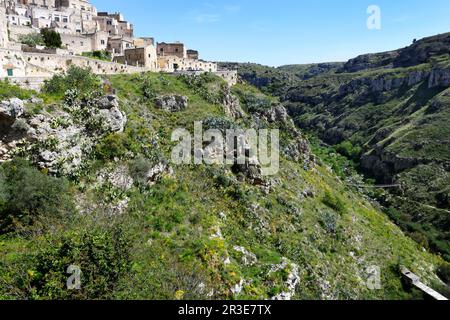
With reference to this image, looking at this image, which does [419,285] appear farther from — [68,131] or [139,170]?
[68,131]

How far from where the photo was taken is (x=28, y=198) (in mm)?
16734

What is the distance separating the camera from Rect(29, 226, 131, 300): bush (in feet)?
40.9

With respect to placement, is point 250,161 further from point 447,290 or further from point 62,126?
point 447,290

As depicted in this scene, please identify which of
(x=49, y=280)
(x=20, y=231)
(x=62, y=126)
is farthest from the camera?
(x=62, y=126)

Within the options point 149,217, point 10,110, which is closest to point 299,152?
point 149,217

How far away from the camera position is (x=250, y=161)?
2938 centimetres

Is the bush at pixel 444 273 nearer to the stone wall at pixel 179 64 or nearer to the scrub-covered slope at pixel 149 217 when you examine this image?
the scrub-covered slope at pixel 149 217

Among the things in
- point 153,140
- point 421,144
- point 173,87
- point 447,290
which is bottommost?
point 447,290

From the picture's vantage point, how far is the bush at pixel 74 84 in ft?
Result: 78.2

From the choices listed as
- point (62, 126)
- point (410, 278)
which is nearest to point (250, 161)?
point (62, 126)

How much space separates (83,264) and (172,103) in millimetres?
21906

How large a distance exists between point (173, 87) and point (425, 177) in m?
70.5

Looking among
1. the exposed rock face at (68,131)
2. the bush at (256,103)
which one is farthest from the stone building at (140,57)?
the exposed rock face at (68,131)

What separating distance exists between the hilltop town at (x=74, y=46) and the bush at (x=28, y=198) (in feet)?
29.3
